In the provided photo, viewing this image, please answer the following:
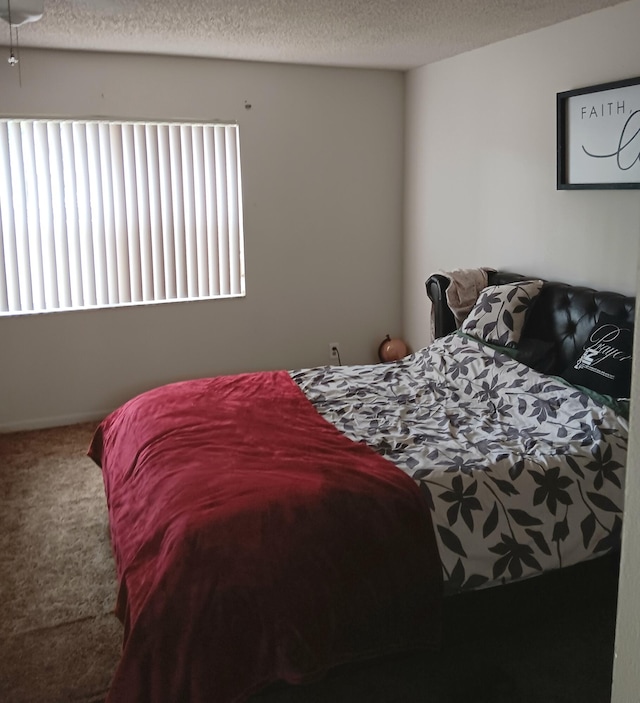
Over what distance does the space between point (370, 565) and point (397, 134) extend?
384 centimetres

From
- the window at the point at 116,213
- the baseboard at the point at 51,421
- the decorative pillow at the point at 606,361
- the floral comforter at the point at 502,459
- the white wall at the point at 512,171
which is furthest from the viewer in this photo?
the baseboard at the point at 51,421

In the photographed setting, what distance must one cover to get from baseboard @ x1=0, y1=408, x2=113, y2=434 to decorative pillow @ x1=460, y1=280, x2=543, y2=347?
8.35ft

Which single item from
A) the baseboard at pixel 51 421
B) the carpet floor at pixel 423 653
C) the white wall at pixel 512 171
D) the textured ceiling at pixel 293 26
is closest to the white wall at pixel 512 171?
the white wall at pixel 512 171

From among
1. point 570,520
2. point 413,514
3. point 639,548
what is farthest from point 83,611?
point 639,548

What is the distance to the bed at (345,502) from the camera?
6.70 feet

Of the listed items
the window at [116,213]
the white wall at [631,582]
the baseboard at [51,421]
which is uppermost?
the window at [116,213]

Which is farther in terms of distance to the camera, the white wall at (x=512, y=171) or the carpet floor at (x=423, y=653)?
the white wall at (x=512, y=171)

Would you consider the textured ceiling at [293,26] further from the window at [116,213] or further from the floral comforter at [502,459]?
the floral comforter at [502,459]

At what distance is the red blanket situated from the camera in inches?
Result: 78.6

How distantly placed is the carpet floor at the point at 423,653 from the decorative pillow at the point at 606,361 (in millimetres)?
695

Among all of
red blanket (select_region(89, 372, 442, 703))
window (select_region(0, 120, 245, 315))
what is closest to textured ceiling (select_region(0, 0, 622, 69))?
window (select_region(0, 120, 245, 315))

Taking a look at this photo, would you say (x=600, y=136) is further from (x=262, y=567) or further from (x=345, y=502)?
(x=262, y=567)

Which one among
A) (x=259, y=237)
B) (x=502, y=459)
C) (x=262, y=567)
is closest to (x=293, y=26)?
(x=259, y=237)

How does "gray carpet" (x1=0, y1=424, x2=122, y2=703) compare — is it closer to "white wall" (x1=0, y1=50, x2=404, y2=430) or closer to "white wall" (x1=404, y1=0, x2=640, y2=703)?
"white wall" (x1=0, y1=50, x2=404, y2=430)
